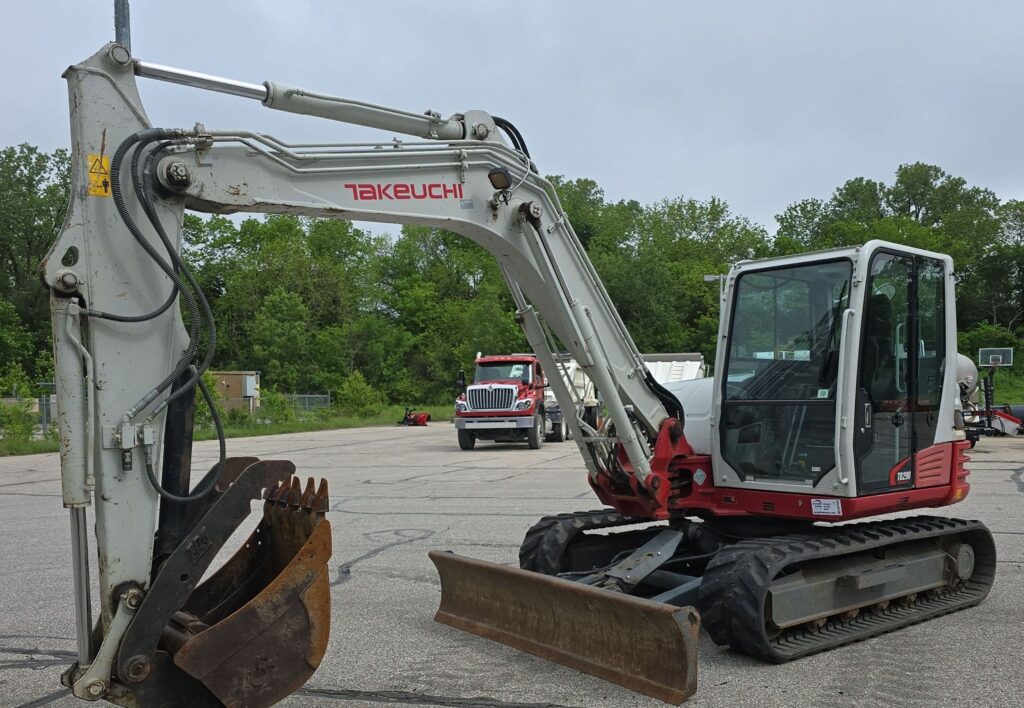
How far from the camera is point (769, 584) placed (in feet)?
19.0

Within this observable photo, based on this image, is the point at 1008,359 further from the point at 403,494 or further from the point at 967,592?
the point at 967,592

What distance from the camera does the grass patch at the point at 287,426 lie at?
1047 inches

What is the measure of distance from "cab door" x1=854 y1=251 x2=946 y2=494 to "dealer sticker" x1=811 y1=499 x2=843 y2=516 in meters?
0.23

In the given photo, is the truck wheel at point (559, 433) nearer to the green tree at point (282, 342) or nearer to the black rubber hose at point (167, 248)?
the black rubber hose at point (167, 248)

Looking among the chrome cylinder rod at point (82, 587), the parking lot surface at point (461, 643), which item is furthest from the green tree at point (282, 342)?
the chrome cylinder rod at point (82, 587)

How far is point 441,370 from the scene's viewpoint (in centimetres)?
6450

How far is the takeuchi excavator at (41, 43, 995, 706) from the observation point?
4348mm

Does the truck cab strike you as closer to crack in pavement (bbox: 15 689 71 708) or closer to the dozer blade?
the dozer blade

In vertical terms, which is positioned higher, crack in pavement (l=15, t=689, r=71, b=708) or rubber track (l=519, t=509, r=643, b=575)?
rubber track (l=519, t=509, r=643, b=575)

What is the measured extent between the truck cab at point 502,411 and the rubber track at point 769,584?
17.8m

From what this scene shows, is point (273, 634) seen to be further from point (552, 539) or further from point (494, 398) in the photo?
point (494, 398)

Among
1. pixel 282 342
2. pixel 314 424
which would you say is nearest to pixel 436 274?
pixel 282 342

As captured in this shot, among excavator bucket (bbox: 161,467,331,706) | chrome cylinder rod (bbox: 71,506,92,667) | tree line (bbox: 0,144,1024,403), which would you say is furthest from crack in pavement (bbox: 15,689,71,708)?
tree line (bbox: 0,144,1024,403)

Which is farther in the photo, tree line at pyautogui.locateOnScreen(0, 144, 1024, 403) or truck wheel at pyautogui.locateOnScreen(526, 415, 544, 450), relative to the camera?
tree line at pyautogui.locateOnScreen(0, 144, 1024, 403)
